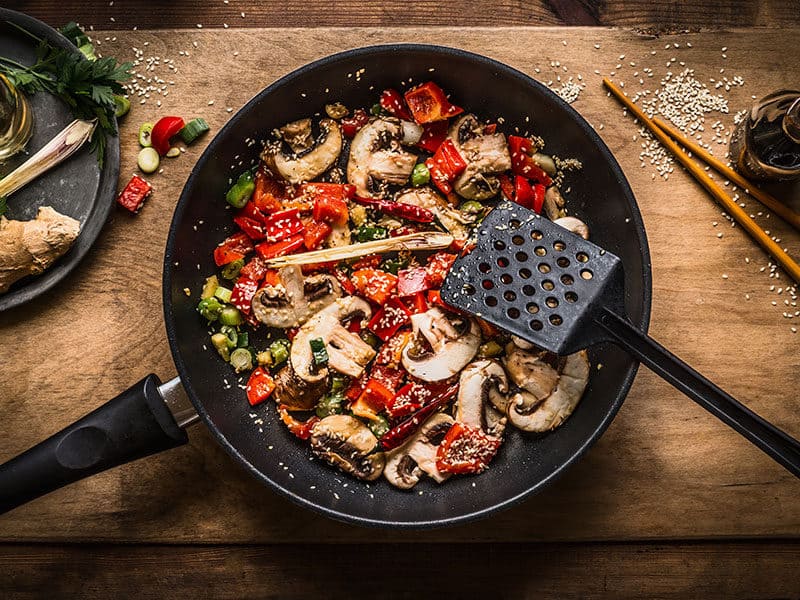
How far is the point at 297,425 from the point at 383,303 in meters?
0.62

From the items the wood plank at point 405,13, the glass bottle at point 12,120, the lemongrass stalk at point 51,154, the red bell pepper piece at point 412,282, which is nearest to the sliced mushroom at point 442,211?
the red bell pepper piece at point 412,282

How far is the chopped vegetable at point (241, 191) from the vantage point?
115 inches

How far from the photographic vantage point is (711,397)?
2.31 metres

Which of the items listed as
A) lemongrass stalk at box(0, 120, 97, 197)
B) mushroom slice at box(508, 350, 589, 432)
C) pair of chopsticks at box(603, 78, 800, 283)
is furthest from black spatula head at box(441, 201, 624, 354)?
lemongrass stalk at box(0, 120, 97, 197)

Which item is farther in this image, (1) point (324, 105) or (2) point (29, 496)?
(1) point (324, 105)

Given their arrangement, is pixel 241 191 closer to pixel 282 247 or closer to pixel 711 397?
pixel 282 247

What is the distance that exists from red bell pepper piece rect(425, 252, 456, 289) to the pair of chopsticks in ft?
3.31

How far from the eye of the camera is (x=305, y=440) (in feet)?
9.68

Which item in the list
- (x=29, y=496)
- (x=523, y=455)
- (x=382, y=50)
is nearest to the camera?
(x=29, y=496)

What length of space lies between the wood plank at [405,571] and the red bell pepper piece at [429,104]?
1.83 meters

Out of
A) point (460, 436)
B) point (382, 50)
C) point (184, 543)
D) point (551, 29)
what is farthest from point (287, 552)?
point (551, 29)

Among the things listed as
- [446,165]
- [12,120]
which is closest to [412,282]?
[446,165]

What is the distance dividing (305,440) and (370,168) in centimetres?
117

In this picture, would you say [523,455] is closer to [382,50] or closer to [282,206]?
[282,206]
